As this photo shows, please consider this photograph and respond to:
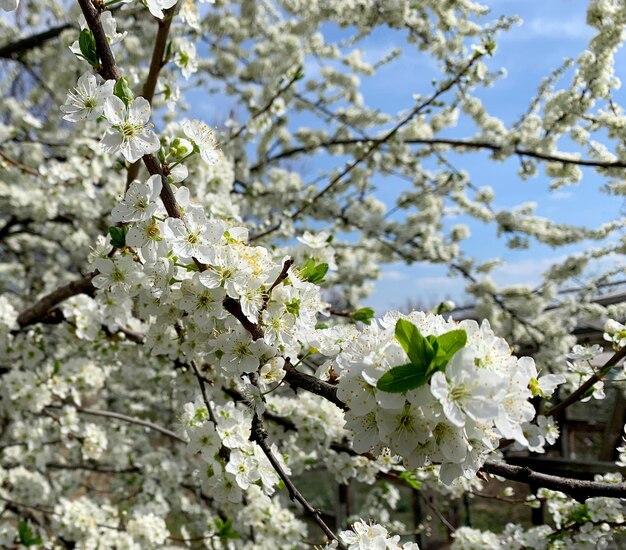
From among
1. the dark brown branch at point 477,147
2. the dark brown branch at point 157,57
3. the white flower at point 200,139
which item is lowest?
the white flower at point 200,139

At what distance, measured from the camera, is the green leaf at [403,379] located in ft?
2.79

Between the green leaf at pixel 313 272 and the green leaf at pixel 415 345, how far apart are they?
451mm

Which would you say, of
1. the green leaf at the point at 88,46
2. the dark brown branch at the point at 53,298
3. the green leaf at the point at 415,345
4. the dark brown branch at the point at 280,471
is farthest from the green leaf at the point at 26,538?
the green leaf at the point at 415,345

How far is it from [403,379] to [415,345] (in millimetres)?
60

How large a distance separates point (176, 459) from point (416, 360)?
3633 millimetres

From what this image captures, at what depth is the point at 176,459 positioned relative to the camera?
4.02 m

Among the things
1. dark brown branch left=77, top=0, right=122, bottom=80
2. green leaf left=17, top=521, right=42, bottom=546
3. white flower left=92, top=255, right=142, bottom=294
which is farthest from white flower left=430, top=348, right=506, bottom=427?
green leaf left=17, top=521, right=42, bottom=546

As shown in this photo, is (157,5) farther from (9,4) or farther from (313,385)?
(313,385)

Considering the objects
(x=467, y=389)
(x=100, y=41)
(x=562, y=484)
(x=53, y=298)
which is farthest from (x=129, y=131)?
(x=53, y=298)

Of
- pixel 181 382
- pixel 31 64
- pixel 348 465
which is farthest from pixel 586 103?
pixel 31 64

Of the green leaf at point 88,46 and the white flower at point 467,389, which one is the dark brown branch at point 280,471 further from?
the green leaf at point 88,46

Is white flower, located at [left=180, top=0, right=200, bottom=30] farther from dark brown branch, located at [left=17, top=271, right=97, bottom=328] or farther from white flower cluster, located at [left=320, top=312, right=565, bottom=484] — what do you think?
white flower cluster, located at [left=320, top=312, right=565, bottom=484]

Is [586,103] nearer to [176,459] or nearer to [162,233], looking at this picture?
[162,233]

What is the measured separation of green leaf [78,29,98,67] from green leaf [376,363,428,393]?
0.97 meters
